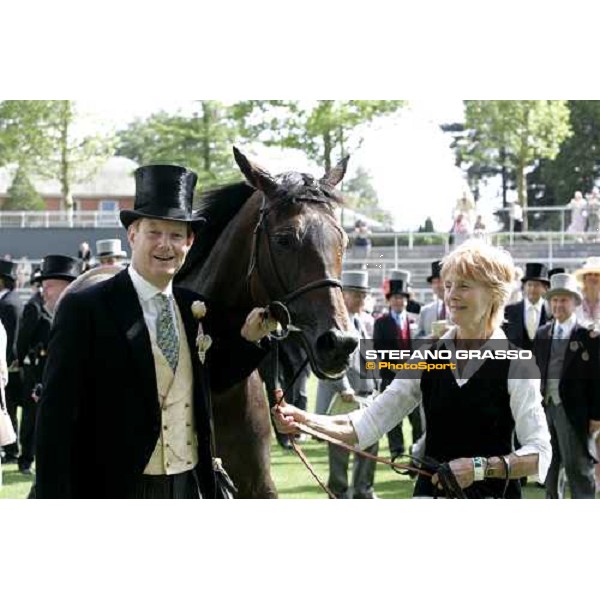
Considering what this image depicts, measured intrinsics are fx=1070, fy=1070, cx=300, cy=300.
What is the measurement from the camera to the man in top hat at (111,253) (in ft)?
28.8

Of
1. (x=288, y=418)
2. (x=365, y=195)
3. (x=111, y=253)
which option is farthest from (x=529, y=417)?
(x=365, y=195)

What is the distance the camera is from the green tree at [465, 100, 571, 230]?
19294 millimetres

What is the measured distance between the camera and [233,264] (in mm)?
5203

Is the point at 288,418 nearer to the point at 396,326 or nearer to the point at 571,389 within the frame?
the point at 571,389

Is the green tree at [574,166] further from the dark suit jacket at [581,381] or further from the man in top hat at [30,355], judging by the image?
the man in top hat at [30,355]

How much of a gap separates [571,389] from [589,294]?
0.96 meters

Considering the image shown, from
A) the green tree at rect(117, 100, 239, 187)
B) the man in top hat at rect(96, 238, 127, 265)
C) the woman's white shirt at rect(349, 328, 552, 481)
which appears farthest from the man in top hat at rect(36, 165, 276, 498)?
the green tree at rect(117, 100, 239, 187)

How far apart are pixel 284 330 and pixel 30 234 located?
8.28 metres

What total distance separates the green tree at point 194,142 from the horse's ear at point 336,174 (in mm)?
17115

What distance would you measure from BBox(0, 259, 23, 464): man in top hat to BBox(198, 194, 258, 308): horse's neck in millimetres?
6576

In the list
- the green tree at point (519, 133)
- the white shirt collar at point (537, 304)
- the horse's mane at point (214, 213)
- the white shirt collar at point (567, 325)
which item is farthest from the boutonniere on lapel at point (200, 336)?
the green tree at point (519, 133)

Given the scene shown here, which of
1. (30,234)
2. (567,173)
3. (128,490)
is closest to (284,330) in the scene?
(128,490)

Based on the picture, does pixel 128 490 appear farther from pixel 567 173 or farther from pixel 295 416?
pixel 567 173

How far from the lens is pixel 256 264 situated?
4.98 metres
